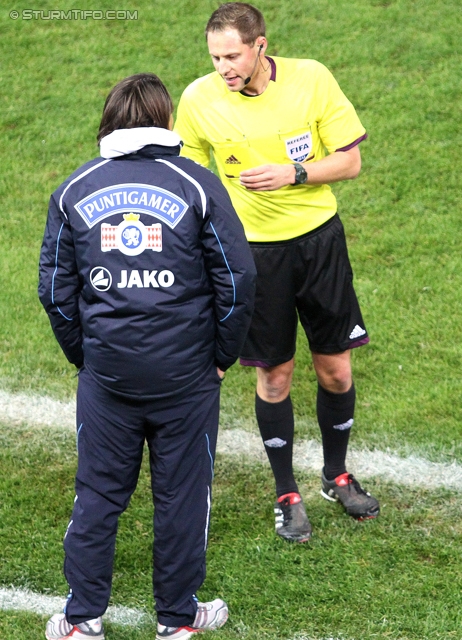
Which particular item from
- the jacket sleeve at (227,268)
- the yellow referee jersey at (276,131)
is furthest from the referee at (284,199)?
the jacket sleeve at (227,268)

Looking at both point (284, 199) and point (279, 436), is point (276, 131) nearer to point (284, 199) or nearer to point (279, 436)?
point (284, 199)

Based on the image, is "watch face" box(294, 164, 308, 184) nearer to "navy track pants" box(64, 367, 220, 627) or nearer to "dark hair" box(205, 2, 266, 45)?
"dark hair" box(205, 2, 266, 45)

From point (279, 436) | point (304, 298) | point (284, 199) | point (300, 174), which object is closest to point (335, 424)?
point (279, 436)

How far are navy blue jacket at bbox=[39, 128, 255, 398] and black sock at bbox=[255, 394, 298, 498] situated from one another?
1013 mm

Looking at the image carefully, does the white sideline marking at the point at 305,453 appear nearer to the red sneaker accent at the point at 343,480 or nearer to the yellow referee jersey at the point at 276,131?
the red sneaker accent at the point at 343,480

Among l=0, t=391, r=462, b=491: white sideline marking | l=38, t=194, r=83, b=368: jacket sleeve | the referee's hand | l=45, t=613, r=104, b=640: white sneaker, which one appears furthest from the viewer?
l=0, t=391, r=462, b=491: white sideline marking

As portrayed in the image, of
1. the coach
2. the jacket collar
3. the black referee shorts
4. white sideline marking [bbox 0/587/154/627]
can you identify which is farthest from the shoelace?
the jacket collar

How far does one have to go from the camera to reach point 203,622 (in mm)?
3381

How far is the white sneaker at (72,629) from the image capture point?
3.26 meters

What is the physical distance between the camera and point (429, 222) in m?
6.38

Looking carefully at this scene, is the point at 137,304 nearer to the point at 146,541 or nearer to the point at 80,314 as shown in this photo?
the point at 80,314

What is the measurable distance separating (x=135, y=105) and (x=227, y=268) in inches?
24.4

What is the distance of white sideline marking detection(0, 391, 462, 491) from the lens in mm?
4238

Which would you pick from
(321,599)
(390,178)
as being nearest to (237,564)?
(321,599)
